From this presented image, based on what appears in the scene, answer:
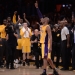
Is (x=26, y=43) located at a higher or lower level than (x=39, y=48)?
higher

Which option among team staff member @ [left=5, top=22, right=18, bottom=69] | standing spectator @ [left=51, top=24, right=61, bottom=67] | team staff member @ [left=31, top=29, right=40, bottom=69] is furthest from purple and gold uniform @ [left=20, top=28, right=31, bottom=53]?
standing spectator @ [left=51, top=24, right=61, bottom=67]

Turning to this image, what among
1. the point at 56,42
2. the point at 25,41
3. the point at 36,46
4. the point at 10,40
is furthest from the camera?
the point at 25,41

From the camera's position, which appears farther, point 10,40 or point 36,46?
point 36,46

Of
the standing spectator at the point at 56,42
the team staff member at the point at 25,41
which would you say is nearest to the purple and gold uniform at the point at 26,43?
the team staff member at the point at 25,41

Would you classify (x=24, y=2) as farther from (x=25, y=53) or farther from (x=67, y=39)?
(x=67, y=39)

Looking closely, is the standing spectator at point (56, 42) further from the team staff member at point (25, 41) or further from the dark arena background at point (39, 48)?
the team staff member at point (25, 41)

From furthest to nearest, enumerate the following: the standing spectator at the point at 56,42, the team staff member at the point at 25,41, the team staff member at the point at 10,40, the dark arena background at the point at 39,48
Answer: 1. the team staff member at the point at 25,41
2. the standing spectator at the point at 56,42
3. the team staff member at the point at 10,40
4. the dark arena background at the point at 39,48

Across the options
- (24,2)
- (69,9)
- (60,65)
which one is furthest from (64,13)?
(60,65)

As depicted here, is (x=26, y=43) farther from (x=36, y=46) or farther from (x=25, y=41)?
(x=36, y=46)

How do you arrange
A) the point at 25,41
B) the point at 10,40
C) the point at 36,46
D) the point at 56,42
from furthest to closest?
1. the point at 25,41
2. the point at 36,46
3. the point at 56,42
4. the point at 10,40

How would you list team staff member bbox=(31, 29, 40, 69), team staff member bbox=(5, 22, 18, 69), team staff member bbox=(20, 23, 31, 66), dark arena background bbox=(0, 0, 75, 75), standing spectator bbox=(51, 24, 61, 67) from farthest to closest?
team staff member bbox=(20, 23, 31, 66), team staff member bbox=(31, 29, 40, 69), standing spectator bbox=(51, 24, 61, 67), team staff member bbox=(5, 22, 18, 69), dark arena background bbox=(0, 0, 75, 75)

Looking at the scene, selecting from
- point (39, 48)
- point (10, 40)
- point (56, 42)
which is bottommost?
point (39, 48)

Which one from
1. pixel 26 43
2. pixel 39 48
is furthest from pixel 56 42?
pixel 26 43

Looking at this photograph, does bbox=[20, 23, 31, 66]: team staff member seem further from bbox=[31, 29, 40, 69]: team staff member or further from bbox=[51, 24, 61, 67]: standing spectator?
bbox=[51, 24, 61, 67]: standing spectator
